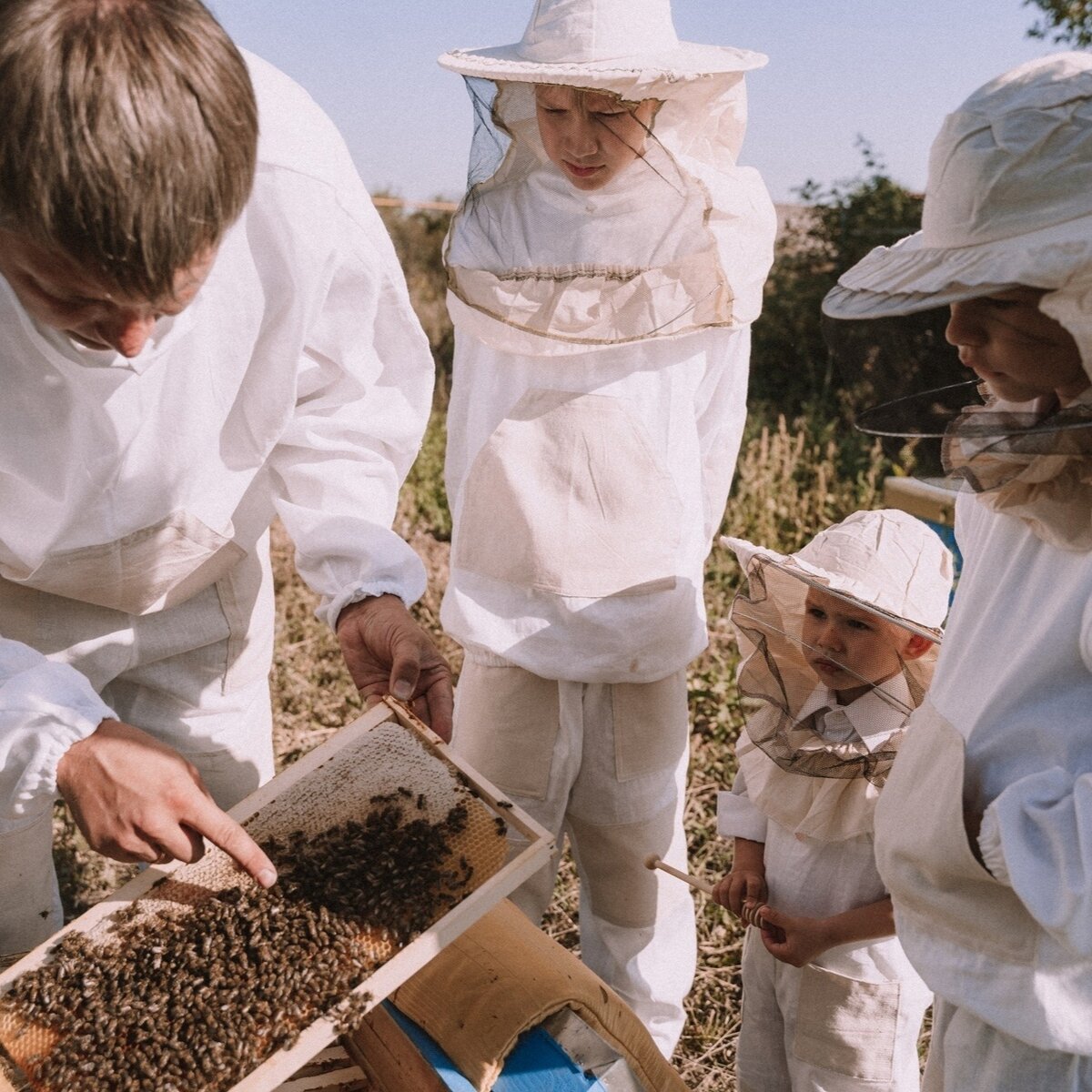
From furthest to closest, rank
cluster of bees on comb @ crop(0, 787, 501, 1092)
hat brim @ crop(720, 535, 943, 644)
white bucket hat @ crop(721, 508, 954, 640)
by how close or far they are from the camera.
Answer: white bucket hat @ crop(721, 508, 954, 640)
hat brim @ crop(720, 535, 943, 644)
cluster of bees on comb @ crop(0, 787, 501, 1092)

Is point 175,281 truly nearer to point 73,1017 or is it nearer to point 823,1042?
point 73,1017

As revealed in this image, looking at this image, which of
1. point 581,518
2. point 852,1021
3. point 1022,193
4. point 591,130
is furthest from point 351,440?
point 852,1021

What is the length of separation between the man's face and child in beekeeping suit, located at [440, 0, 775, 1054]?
3.73ft

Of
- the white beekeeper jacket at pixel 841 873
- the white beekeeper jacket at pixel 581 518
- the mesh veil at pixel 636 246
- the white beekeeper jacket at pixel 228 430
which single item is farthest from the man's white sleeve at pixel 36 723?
the white beekeeper jacket at pixel 841 873

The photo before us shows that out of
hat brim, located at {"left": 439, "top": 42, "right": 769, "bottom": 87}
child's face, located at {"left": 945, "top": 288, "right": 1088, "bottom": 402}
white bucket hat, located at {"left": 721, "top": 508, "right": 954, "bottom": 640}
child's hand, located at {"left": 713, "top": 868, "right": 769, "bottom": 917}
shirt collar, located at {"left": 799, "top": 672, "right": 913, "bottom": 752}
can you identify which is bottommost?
child's hand, located at {"left": 713, "top": 868, "right": 769, "bottom": 917}

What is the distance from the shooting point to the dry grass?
3.48 metres

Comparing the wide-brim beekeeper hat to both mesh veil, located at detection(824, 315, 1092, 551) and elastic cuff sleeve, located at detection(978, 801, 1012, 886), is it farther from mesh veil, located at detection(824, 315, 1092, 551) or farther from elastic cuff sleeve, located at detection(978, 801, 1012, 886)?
elastic cuff sleeve, located at detection(978, 801, 1012, 886)

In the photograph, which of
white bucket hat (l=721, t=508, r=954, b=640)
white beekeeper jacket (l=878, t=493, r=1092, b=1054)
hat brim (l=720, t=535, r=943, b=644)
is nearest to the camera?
white beekeeper jacket (l=878, t=493, r=1092, b=1054)

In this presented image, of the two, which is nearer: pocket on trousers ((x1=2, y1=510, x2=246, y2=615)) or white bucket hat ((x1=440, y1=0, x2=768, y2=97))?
pocket on trousers ((x1=2, y1=510, x2=246, y2=615))

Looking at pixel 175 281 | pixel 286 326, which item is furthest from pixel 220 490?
pixel 175 281

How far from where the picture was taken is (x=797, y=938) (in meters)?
2.27

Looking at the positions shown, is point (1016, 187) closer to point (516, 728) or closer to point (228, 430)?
point (228, 430)

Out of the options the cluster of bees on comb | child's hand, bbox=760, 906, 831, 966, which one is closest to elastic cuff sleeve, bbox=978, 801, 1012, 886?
child's hand, bbox=760, 906, 831, 966

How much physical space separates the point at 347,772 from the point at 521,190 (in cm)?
157
